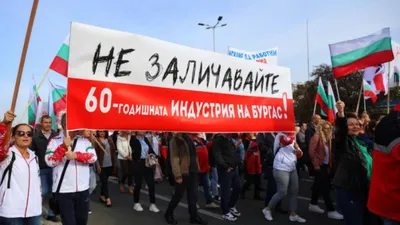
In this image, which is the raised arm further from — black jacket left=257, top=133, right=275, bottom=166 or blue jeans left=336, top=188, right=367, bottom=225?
black jacket left=257, top=133, right=275, bottom=166

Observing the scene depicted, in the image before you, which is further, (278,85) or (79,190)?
(278,85)

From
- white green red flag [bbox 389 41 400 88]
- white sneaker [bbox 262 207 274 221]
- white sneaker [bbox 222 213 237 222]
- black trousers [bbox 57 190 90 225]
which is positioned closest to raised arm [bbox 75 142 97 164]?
black trousers [bbox 57 190 90 225]

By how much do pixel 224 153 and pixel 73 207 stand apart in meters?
2.80

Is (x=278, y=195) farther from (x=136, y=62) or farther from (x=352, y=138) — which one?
(x=136, y=62)

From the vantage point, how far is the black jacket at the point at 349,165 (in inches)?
147

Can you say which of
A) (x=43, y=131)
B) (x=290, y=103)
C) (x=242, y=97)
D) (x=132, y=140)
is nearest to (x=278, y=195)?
(x=290, y=103)

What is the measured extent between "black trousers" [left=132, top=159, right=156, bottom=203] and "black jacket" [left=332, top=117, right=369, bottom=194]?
3892 millimetres

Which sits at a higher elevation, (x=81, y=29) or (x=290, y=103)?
(x=81, y=29)

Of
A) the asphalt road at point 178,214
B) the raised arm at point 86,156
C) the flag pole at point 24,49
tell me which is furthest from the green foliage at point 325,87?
the flag pole at point 24,49

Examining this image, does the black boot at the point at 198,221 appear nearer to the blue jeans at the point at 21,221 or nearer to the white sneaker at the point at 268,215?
the white sneaker at the point at 268,215

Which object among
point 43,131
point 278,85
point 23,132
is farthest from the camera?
point 43,131

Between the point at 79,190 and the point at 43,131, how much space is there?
2184mm

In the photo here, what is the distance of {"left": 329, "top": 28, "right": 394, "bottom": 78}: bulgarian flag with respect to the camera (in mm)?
5172

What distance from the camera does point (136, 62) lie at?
363cm
